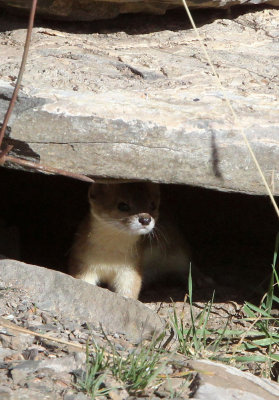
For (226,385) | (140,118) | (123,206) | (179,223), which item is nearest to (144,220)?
(123,206)

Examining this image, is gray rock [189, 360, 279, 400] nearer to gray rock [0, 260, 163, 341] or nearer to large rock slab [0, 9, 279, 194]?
gray rock [0, 260, 163, 341]

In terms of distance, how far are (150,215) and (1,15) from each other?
1611mm

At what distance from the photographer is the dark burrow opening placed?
18.4 feet

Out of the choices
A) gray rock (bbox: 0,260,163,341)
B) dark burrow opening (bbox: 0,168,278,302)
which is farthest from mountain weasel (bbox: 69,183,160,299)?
gray rock (bbox: 0,260,163,341)

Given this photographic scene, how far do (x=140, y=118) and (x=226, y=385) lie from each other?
1371 mm

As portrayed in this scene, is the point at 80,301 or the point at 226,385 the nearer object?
the point at 226,385

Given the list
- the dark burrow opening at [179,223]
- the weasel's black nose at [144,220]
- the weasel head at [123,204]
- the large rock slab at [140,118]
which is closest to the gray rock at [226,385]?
the large rock slab at [140,118]

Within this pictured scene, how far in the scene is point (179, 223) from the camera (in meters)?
5.98

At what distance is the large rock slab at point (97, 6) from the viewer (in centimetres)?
418

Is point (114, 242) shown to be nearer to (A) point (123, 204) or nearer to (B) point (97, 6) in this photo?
(A) point (123, 204)

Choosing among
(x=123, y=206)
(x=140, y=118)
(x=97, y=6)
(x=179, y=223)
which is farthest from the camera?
(x=179, y=223)

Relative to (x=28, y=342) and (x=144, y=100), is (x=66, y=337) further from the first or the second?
(x=144, y=100)

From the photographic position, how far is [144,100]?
373 centimetres

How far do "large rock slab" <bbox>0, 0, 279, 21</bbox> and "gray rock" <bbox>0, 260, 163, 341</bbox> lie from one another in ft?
4.94
